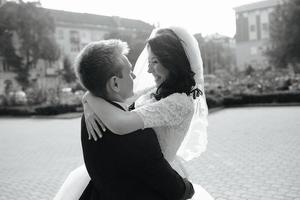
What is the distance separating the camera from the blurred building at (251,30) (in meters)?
58.1

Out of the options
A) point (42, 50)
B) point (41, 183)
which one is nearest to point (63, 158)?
point (41, 183)

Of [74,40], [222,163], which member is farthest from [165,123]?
[74,40]

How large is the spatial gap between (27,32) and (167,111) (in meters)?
43.4

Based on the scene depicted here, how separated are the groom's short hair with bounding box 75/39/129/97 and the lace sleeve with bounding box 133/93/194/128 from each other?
8.2 inches

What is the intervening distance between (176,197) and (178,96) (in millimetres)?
467

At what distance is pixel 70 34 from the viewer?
54062 millimetres

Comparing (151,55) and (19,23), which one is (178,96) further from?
(19,23)

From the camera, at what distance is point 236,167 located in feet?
21.5

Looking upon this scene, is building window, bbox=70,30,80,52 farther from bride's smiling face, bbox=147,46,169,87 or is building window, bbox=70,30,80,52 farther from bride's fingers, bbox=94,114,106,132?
bride's fingers, bbox=94,114,106,132

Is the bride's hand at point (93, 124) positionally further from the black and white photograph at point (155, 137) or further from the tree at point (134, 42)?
the tree at point (134, 42)

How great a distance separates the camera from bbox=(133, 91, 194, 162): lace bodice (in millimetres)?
1626

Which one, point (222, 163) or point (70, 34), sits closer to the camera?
point (222, 163)

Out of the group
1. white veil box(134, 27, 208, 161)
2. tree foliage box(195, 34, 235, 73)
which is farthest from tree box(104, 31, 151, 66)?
white veil box(134, 27, 208, 161)

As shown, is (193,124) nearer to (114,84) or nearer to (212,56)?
(114,84)
